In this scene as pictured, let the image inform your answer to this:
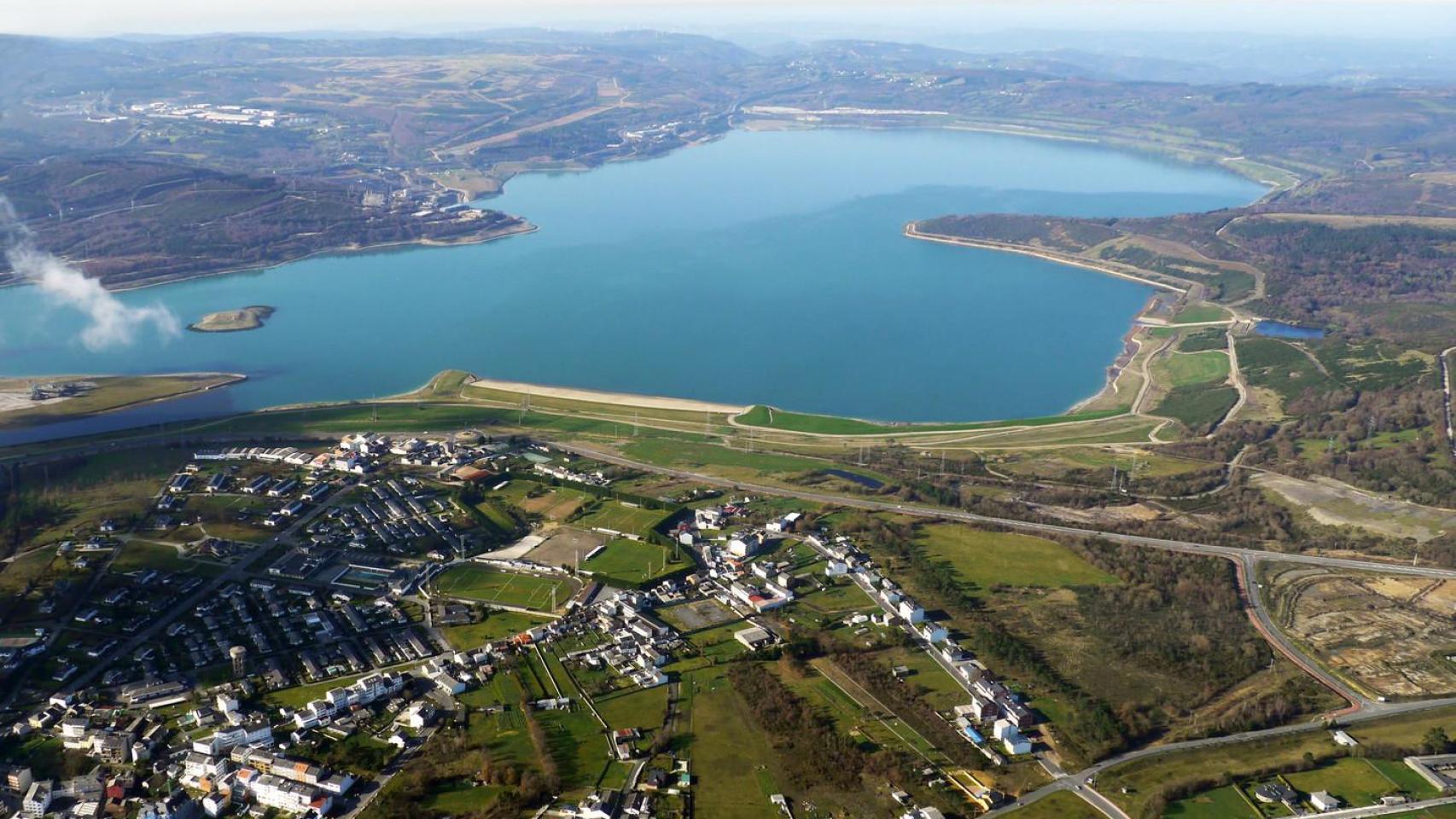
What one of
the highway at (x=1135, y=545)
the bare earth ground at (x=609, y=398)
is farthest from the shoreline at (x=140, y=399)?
the bare earth ground at (x=609, y=398)

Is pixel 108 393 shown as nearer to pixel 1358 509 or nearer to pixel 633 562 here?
pixel 633 562

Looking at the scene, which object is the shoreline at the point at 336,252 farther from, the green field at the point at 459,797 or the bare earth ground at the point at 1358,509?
the bare earth ground at the point at 1358,509

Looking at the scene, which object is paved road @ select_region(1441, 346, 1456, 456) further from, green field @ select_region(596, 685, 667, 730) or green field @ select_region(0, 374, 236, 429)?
green field @ select_region(0, 374, 236, 429)

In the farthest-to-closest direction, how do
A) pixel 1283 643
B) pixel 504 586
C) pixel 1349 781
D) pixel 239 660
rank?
1. pixel 504 586
2. pixel 1283 643
3. pixel 239 660
4. pixel 1349 781

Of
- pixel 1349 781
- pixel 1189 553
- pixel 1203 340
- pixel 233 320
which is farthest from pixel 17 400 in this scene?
pixel 1203 340

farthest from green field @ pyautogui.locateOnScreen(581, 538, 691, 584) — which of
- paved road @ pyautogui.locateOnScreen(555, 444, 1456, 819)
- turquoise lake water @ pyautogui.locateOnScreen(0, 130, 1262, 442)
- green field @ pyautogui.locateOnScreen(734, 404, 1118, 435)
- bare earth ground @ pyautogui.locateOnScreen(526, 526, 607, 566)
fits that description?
turquoise lake water @ pyautogui.locateOnScreen(0, 130, 1262, 442)
